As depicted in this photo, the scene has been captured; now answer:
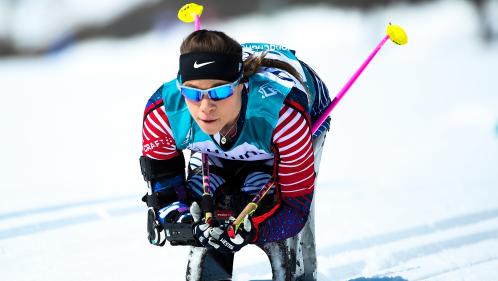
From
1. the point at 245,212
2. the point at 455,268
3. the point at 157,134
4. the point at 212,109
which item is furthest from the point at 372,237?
the point at 212,109

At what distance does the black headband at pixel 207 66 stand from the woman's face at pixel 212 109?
0.9 inches

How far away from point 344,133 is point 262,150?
535 centimetres

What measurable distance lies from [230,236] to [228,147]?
398mm

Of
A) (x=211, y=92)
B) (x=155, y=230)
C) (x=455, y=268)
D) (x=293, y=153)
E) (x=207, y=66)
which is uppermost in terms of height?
(x=207, y=66)

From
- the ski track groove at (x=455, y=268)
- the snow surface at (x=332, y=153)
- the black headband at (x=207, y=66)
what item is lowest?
the ski track groove at (x=455, y=268)

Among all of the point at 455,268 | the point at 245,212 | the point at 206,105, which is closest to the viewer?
the point at 206,105

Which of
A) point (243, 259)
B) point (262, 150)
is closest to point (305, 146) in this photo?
point (262, 150)

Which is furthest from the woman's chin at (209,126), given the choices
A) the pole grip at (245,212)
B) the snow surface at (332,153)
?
the snow surface at (332,153)

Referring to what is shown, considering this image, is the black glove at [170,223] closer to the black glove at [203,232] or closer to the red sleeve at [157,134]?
the black glove at [203,232]

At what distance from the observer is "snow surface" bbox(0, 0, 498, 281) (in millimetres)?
4523

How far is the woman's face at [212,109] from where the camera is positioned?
9.30 ft

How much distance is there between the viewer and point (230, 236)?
2.96 metres

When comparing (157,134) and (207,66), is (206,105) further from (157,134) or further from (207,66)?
(157,134)

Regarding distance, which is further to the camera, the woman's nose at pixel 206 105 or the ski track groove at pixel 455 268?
the ski track groove at pixel 455 268
